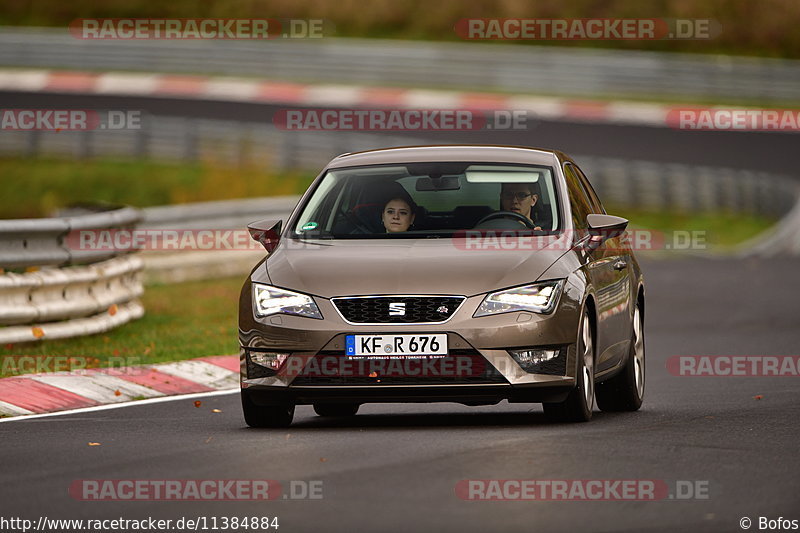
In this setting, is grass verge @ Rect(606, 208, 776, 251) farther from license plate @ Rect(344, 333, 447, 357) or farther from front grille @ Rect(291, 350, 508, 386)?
license plate @ Rect(344, 333, 447, 357)

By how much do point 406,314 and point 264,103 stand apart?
3373cm

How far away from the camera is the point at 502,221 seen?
1064 cm

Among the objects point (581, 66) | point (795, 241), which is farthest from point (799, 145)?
point (795, 241)

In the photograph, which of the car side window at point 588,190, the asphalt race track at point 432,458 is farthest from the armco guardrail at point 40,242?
the car side window at point 588,190

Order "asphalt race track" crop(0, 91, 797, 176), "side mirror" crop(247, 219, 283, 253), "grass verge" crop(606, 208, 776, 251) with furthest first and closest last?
"asphalt race track" crop(0, 91, 797, 176) < "grass verge" crop(606, 208, 776, 251) < "side mirror" crop(247, 219, 283, 253)

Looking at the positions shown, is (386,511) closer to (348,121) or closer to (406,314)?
(406,314)

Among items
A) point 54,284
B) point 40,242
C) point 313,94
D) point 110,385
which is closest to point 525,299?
point 110,385

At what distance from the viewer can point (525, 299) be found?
32.3ft

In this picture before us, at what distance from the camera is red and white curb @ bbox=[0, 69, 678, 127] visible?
41219 millimetres

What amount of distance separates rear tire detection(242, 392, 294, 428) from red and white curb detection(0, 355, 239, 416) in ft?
6.03

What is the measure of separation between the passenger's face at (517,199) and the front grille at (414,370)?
1.47 m

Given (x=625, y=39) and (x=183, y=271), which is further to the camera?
(x=625, y=39)

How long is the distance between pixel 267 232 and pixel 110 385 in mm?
2250

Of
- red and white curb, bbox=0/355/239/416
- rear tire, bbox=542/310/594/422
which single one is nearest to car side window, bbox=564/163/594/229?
rear tire, bbox=542/310/594/422
